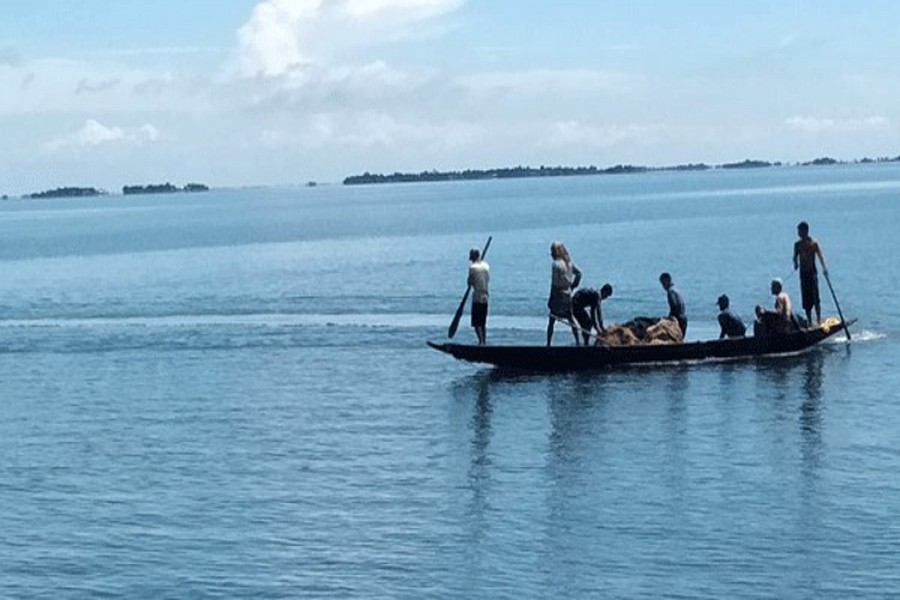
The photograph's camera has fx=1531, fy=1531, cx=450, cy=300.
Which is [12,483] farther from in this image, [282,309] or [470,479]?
[282,309]

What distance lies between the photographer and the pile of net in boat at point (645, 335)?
111ft

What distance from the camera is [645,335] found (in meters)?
33.9

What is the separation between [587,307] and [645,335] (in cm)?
146

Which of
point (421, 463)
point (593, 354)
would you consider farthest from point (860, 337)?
point (421, 463)

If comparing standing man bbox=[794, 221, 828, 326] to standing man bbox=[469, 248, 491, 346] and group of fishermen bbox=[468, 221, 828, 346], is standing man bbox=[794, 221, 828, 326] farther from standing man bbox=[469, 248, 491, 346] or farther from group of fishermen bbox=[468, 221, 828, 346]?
standing man bbox=[469, 248, 491, 346]

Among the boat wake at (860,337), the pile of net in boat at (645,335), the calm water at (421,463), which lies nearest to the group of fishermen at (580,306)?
the pile of net in boat at (645,335)

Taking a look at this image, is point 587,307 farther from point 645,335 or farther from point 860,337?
point 860,337

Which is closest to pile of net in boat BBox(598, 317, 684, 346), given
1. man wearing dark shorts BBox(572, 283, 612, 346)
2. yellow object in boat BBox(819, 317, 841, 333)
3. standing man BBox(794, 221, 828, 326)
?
man wearing dark shorts BBox(572, 283, 612, 346)

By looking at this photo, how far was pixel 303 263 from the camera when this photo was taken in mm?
81125

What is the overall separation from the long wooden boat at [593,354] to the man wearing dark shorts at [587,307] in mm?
811

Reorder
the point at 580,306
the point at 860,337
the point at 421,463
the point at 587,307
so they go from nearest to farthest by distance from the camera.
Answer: the point at 421,463, the point at 580,306, the point at 587,307, the point at 860,337

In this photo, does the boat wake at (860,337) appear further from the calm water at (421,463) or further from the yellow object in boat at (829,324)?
the yellow object in boat at (829,324)

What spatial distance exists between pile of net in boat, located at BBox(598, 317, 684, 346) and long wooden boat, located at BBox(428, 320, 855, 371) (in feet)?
0.84

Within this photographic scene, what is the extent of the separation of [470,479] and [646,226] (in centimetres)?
10074
